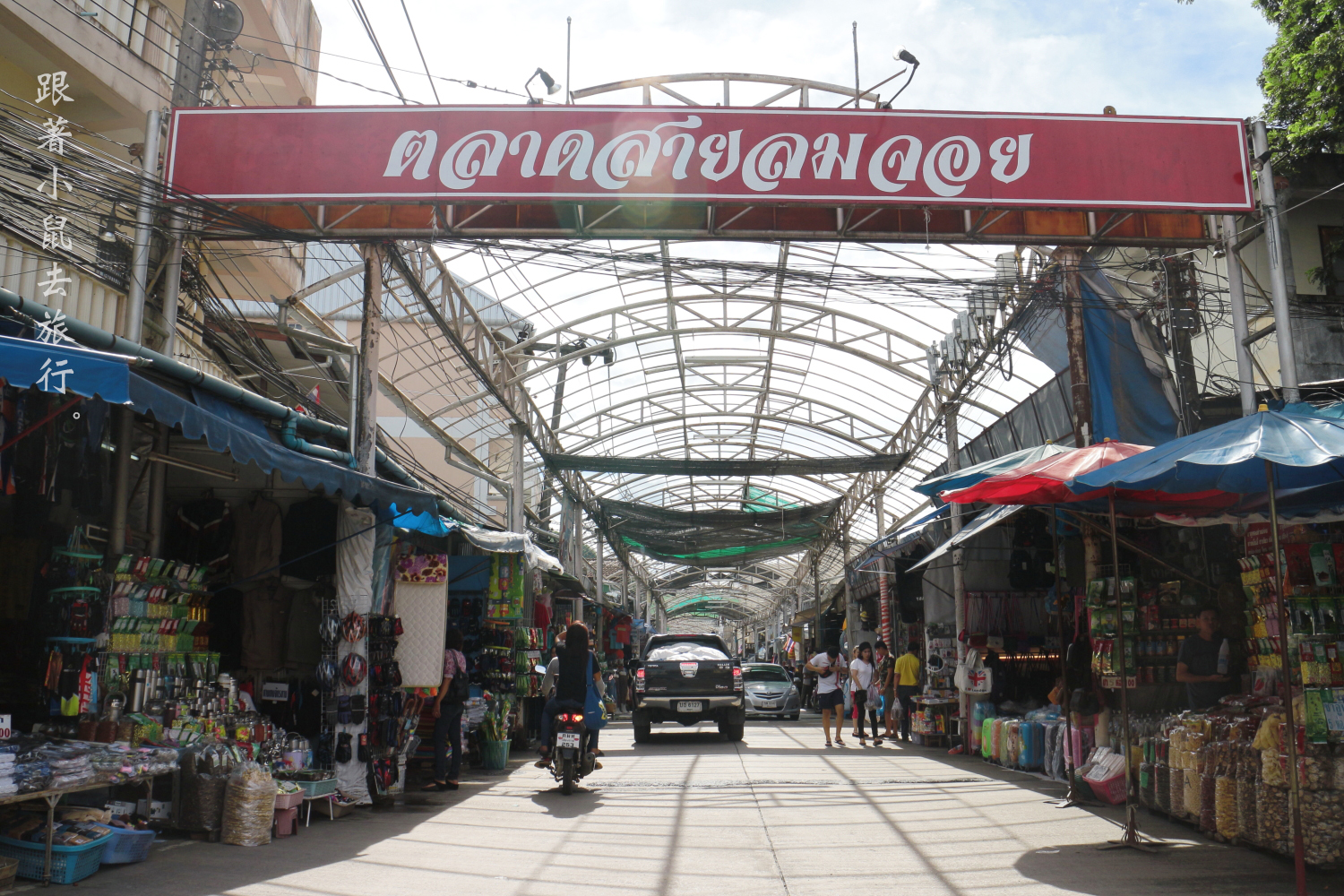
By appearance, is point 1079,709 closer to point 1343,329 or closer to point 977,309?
point 977,309

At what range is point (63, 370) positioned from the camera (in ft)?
16.2

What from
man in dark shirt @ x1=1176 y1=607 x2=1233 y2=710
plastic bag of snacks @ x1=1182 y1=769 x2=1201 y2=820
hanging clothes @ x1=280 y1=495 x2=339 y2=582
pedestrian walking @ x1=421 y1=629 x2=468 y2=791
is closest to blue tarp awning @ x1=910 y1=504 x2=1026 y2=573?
man in dark shirt @ x1=1176 y1=607 x2=1233 y2=710

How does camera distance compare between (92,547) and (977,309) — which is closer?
(92,547)

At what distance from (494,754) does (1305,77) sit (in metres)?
14.0

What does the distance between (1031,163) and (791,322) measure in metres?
7.43

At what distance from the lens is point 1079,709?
909 cm

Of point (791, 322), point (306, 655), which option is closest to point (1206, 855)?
point (306, 655)

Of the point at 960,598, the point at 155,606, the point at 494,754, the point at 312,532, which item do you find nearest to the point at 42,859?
the point at 155,606

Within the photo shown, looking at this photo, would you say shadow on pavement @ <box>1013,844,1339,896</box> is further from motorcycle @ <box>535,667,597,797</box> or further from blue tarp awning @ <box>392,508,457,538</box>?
blue tarp awning @ <box>392,508,457,538</box>

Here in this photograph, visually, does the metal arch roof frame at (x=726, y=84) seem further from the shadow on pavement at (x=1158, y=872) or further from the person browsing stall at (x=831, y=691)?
the person browsing stall at (x=831, y=691)

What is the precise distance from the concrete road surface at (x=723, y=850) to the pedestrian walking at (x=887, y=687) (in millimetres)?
7342

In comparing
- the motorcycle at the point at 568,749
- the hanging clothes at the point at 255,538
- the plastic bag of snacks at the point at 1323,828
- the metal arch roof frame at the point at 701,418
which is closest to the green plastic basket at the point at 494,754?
the motorcycle at the point at 568,749

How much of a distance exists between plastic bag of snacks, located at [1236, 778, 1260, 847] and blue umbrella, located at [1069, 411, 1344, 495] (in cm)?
193

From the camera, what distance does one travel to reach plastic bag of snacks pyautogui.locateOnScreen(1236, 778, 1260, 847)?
6.33 metres
